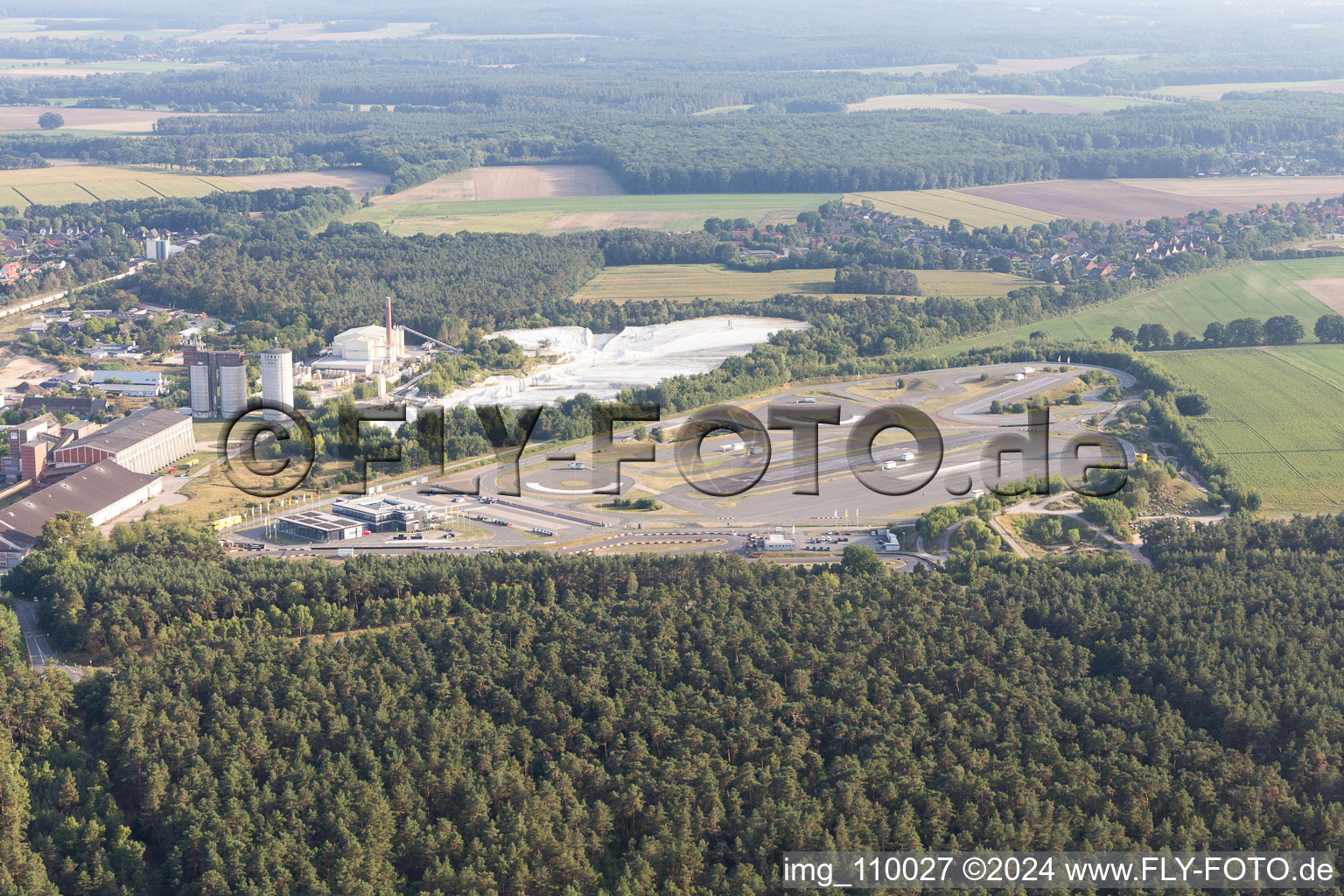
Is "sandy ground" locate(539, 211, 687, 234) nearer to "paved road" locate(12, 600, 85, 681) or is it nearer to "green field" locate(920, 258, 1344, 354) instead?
"green field" locate(920, 258, 1344, 354)

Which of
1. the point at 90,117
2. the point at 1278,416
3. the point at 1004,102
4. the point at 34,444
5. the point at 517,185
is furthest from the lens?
the point at 1004,102

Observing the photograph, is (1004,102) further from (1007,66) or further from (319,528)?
(319,528)

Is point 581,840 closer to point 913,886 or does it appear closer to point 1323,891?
point 913,886

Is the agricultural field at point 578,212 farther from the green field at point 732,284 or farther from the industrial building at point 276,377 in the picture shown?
the industrial building at point 276,377

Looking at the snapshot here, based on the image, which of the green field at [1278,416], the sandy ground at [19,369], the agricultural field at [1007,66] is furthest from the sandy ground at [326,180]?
the agricultural field at [1007,66]

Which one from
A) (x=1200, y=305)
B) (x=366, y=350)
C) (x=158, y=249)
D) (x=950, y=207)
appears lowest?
(x=366, y=350)

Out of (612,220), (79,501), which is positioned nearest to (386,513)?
Result: (79,501)

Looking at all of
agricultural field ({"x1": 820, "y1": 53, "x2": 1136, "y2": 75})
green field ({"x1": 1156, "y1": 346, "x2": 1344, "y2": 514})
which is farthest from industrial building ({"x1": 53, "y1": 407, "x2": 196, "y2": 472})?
agricultural field ({"x1": 820, "y1": 53, "x2": 1136, "y2": 75})

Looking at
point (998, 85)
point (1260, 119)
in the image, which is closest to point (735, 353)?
point (1260, 119)
